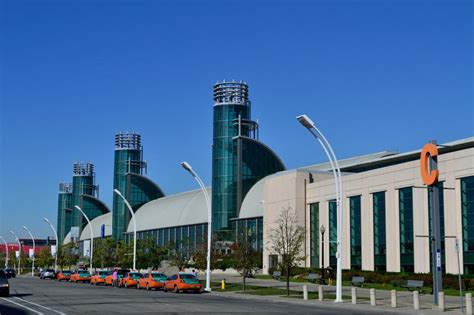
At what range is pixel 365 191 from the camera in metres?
64.5

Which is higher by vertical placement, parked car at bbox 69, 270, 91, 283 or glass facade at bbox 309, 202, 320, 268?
glass facade at bbox 309, 202, 320, 268

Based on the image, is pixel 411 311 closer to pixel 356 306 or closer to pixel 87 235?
pixel 356 306

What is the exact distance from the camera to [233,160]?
345 ft

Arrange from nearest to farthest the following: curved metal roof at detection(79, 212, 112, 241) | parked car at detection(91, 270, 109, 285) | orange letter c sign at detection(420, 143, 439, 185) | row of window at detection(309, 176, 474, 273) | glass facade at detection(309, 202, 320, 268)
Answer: orange letter c sign at detection(420, 143, 439, 185), row of window at detection(309, 176, 474, 273), parked car at detection(91, 270, 109, 285), glass facade at detection(309, 202, 320, 268), curved metal roof at detection(79, 212, 112, 241)

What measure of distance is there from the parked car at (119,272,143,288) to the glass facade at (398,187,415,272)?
72.4ft

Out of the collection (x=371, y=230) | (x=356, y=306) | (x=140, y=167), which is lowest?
(x=356, y=306)

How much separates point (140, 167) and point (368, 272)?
304ft

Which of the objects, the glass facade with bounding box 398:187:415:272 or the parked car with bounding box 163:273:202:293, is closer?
the parked car with bounding box 163:273:202:293

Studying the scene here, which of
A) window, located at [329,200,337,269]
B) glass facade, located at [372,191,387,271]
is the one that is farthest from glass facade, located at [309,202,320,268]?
glass facade, located at [372,191,387,271]

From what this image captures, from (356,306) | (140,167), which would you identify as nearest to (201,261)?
(356,306)

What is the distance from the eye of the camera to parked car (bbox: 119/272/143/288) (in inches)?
Result: 2293

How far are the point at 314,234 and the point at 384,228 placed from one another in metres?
11.7

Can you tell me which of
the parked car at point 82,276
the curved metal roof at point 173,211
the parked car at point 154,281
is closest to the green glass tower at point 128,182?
the curved metal roof at point 173,211

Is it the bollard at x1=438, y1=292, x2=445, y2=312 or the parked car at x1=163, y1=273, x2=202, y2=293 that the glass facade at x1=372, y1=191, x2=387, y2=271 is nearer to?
the parked car at x1=163, y1=273, x2=202, y2=293
